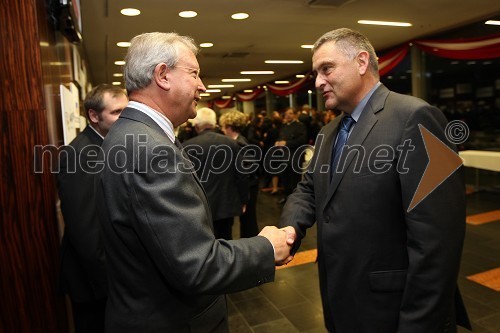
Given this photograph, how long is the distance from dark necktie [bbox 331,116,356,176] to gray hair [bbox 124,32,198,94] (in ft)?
2.45

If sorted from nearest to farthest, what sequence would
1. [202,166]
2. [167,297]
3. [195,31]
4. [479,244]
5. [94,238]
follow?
[167,297], [94,238], [202,166], [479,244], [195,31]

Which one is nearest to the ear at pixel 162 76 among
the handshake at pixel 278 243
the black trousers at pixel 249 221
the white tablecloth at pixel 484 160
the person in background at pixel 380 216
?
the handshake at pixel 278 243

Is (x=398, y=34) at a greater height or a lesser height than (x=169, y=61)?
greater

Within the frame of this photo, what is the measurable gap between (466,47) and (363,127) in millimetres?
6372

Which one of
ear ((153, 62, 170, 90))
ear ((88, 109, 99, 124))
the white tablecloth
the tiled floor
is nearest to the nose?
ear ((153, 62, 170, 90))

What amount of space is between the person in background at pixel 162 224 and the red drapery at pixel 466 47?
648cm

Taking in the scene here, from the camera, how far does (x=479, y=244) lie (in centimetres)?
442

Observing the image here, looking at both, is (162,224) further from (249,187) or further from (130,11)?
(130,11)

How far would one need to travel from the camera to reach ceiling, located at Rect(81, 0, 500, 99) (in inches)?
193

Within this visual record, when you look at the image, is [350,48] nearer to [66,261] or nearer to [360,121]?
[360,121]

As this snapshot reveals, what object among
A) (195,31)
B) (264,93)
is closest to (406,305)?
(195,31)

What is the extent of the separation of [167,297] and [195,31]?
5696 millimetres

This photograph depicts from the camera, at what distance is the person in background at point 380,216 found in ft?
4.13

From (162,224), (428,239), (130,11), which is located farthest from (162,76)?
(130,11)
